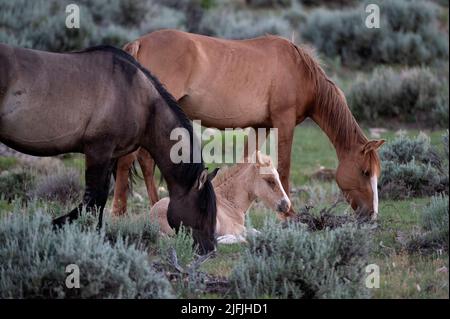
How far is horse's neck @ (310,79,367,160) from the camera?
959 centimetres

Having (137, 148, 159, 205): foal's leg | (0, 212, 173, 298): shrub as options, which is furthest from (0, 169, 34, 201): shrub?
(0, 212, 173, 298): shrub

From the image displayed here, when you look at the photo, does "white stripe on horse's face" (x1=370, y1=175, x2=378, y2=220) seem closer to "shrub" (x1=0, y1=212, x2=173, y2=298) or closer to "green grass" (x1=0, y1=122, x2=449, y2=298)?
"green grass" (x1=0, y1=122, x2=449, y2=298)

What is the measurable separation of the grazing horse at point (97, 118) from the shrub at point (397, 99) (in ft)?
32.8

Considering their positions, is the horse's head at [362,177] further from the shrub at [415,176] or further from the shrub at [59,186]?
the shrub at [59,186]

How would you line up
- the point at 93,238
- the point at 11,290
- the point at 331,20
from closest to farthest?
the point at 11,290 → the point at 93,238 → the point at 331,20

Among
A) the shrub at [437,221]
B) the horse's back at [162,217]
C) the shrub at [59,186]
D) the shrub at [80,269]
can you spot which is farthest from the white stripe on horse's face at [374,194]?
the shrub at [59,186]

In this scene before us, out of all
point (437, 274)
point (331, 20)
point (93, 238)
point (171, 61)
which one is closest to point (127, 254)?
point (93, 238)

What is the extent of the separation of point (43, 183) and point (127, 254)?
19.6 ft

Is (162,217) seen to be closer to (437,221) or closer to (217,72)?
(217,72)

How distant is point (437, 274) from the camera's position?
6.56m

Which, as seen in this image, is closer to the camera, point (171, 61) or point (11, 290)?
point (11, 290)

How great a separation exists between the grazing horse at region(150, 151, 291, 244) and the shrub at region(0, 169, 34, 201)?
3.27 m
